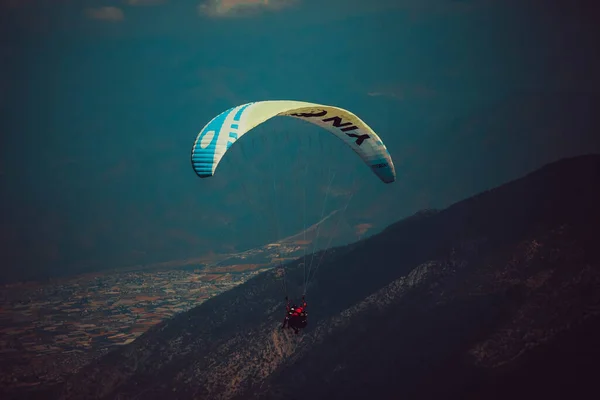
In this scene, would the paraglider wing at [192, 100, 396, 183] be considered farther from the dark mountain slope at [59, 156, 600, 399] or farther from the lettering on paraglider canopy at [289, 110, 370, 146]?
the dark mountain slope at [59, 156, 600, 399]

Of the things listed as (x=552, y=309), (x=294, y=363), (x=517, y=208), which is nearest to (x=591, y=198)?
(x=517, y=208)

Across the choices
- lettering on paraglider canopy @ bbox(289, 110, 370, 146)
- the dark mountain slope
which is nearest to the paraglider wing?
lettering on paraglider canopy @ bbox(289, 110, 370, 146)

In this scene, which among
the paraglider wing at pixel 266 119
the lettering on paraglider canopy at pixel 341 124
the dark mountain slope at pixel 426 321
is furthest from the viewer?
the dark mountain slope at pixel 426 321

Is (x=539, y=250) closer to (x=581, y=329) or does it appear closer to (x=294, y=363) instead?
(x=581, y=329)

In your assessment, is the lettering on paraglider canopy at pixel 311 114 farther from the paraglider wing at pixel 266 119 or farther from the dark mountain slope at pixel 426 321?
the dark mountain slope at pixel 426 321

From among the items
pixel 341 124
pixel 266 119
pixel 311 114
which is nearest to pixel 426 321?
pixel 341 124

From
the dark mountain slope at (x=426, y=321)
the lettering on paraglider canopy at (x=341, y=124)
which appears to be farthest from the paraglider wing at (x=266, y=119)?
the dark mountain slope at (x=426, y=321)

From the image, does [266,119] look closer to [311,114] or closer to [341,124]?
[311,114]

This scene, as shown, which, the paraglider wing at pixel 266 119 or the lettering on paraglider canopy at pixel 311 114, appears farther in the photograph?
the lettering on paraglider canopy at pixel 311 114
